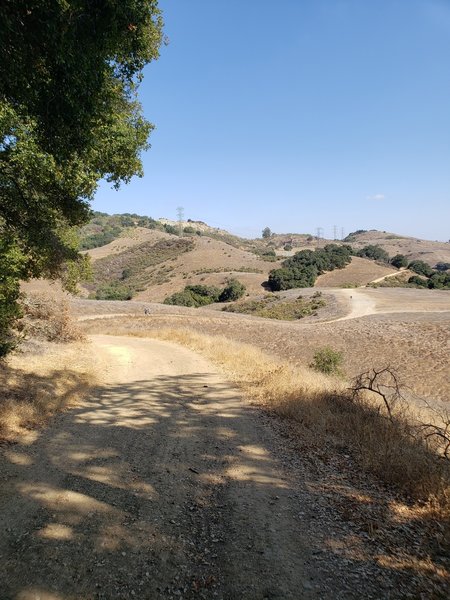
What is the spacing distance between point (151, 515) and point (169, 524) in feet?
0.94

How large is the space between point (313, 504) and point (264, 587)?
64.7 inches

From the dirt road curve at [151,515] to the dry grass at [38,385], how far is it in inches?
21.4

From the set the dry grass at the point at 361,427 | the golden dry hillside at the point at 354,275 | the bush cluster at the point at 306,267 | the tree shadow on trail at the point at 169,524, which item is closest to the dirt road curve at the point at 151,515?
the tree shadow on trail at the point at 169,524

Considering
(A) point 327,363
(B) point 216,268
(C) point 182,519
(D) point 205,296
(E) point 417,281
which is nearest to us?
(C) point 182,519

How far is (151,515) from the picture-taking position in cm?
447

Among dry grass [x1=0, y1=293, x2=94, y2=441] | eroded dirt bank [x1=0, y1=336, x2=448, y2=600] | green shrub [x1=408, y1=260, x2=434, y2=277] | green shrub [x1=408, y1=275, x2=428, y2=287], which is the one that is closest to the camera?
eroded dirt bank [x1=0, y1=336, x2=448, y2=600]

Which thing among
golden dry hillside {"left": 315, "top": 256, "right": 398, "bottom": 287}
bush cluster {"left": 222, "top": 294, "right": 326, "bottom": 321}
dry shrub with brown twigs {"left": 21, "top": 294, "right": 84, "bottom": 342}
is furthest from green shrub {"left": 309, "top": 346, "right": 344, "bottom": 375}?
golden dry hillside {"left": 315, "top": 256, "right": 398, "bottom": 287}

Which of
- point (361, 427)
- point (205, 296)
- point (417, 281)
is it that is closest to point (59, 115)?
point (361, 427)

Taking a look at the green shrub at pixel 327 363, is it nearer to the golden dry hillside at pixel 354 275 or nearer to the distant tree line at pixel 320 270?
the distant tree line at pixel 320 270

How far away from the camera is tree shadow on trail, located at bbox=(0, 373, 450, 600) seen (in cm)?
339

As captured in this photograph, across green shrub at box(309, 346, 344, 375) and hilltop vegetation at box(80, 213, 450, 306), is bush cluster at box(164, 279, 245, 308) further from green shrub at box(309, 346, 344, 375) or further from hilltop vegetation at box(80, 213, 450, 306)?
green shrub at box(309, 346, 344, 375)

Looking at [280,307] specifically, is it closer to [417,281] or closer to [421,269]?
[417,281]

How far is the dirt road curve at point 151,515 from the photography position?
340cm

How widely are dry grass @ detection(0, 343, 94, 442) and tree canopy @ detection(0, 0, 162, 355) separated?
1.73 m
